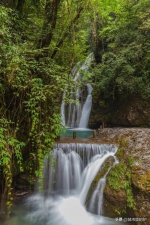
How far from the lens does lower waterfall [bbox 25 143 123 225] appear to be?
4.27 meters

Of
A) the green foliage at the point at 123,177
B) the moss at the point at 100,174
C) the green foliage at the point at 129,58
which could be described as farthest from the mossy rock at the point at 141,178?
the green foliage at the point at 129,58

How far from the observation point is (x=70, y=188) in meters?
5.36

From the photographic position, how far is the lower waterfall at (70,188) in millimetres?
4273

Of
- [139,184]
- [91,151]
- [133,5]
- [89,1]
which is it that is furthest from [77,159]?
[133,5]

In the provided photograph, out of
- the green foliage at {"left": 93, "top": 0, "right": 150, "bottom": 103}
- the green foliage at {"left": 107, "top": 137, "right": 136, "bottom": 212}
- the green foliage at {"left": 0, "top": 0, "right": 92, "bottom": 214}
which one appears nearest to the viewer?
the green foliage at {"left": 0, "top": 0, "right": 92, "bottom": 214}

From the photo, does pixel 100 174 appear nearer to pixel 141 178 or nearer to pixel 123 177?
pixel 123 177

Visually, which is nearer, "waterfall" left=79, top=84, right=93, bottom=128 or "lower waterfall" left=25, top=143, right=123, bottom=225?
"lower waterfall" left=25, top=143, right=123, bottom=225

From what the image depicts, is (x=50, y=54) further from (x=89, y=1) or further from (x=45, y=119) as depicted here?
(x=45, y=119)

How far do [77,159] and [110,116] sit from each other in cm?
501

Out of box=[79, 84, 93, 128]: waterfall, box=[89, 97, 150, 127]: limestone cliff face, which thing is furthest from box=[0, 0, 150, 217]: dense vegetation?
box=[79, 84, 93, 128]: waterfall

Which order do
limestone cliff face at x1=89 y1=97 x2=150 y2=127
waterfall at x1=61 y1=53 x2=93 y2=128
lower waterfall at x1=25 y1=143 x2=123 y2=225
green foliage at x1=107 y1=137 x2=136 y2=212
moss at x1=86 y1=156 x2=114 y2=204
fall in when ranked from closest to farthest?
green foliage at x1=107 y1=137 x2=136 y2=212 → lower waterfall at x1=25 y1=143 x2=123 y2=225 → moss at x1=86 y1=156 x2=114 y2=204 → limestone cliff face at x1=89 y1=97 x2=150 y2=127 → waterfall at x1=61 y1=53 x2=93 y2=128

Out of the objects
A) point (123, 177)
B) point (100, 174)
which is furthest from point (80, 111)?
point (123, 177)

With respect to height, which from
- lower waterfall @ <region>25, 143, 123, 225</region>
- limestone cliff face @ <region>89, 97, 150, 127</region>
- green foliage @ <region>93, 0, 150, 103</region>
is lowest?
lower waterfall @ <region>25, 143, 123, 225</region>

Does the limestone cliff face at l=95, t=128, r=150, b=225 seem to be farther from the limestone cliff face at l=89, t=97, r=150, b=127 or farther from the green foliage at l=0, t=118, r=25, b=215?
the limestone cliff face at l=89, t=97, r=150, b=127
